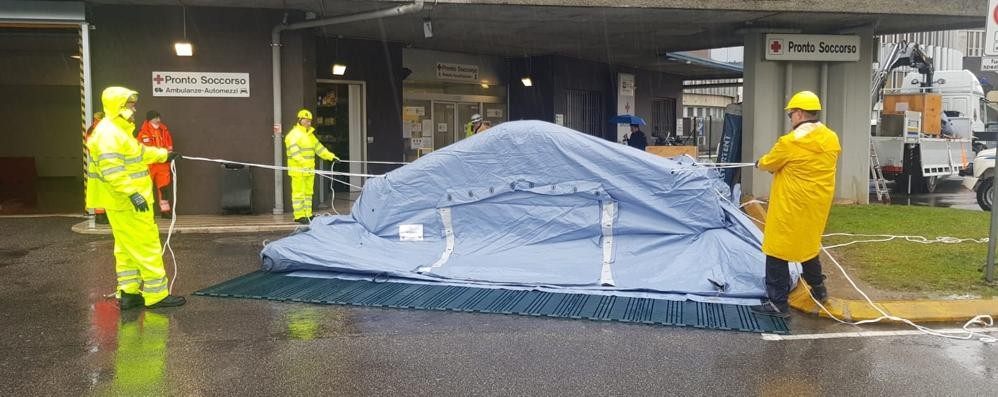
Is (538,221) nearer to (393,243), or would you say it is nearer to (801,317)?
(393,243)

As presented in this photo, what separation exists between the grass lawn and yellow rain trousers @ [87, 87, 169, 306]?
621 cm

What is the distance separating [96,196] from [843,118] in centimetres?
1159

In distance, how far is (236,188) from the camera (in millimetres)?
12359

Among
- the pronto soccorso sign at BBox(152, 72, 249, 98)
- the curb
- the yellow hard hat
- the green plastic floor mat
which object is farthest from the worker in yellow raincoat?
the pronto soccorso sign at BBox(152, 72, 249, 98)

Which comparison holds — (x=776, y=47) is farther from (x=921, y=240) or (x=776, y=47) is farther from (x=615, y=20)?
(x=921, y=240)

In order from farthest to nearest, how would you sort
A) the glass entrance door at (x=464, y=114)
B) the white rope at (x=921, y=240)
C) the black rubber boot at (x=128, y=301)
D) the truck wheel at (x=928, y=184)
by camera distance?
1. the glass entrance door at (x=464, y=114)
2. the truck wheel at (x=928, y=184)
3. the white rope at (x=921, y=240)
4. the black rubber boot at (x=128, y=301)

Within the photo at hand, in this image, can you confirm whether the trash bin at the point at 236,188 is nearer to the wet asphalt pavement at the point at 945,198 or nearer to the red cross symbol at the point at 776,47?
the red cross symbol at the point at 776,47

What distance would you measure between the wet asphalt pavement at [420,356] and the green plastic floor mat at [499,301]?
194 mm

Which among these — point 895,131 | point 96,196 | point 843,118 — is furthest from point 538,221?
point 895,131

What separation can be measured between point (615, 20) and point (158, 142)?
23.6ft

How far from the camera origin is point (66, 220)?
12.4 metres

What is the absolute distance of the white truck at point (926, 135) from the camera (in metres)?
17.9

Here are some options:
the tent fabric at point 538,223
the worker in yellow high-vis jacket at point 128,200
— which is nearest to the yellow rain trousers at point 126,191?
the worker in yellow high-vis jacket at point 128,200

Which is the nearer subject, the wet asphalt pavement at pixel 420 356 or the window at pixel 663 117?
the wet asphalt pavement at pixel 420 356
